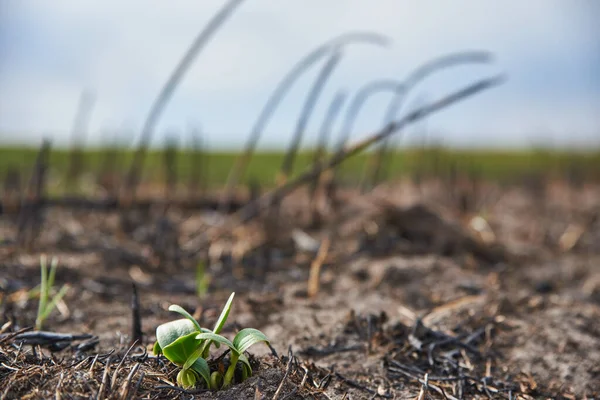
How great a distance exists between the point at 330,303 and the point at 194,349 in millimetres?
907

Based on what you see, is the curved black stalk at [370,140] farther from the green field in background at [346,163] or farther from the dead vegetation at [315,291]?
the green field in background at [346,163]

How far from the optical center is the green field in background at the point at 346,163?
5.68m

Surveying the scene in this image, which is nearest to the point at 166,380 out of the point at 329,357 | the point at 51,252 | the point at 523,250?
the point at 329,357

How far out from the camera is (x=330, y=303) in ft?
6.61

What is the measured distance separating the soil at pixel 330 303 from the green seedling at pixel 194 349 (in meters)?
0.04

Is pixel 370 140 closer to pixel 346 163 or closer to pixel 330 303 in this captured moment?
pixel 330 303

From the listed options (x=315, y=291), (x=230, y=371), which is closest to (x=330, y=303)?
(x=315, y=291)

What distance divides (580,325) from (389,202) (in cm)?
125

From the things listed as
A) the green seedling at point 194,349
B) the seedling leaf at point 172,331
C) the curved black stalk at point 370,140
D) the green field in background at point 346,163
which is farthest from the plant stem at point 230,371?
the green field in background at point 346,163

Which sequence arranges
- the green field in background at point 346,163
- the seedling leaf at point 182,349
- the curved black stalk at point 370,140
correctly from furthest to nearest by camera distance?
the green field in background at point 346,163, the curved black stalk at point 370,140, the seedling leaf at point 182,349

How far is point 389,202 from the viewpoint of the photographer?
2.99 meters

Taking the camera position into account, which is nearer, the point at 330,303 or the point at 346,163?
the point at 330,303

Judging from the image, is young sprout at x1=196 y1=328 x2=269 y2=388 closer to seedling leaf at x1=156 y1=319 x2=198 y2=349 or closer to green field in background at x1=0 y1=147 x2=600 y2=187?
seedling leaf at x1=156 y1=319 x2=198 y2=349

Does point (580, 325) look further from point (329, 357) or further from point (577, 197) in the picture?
point (577, 197)
